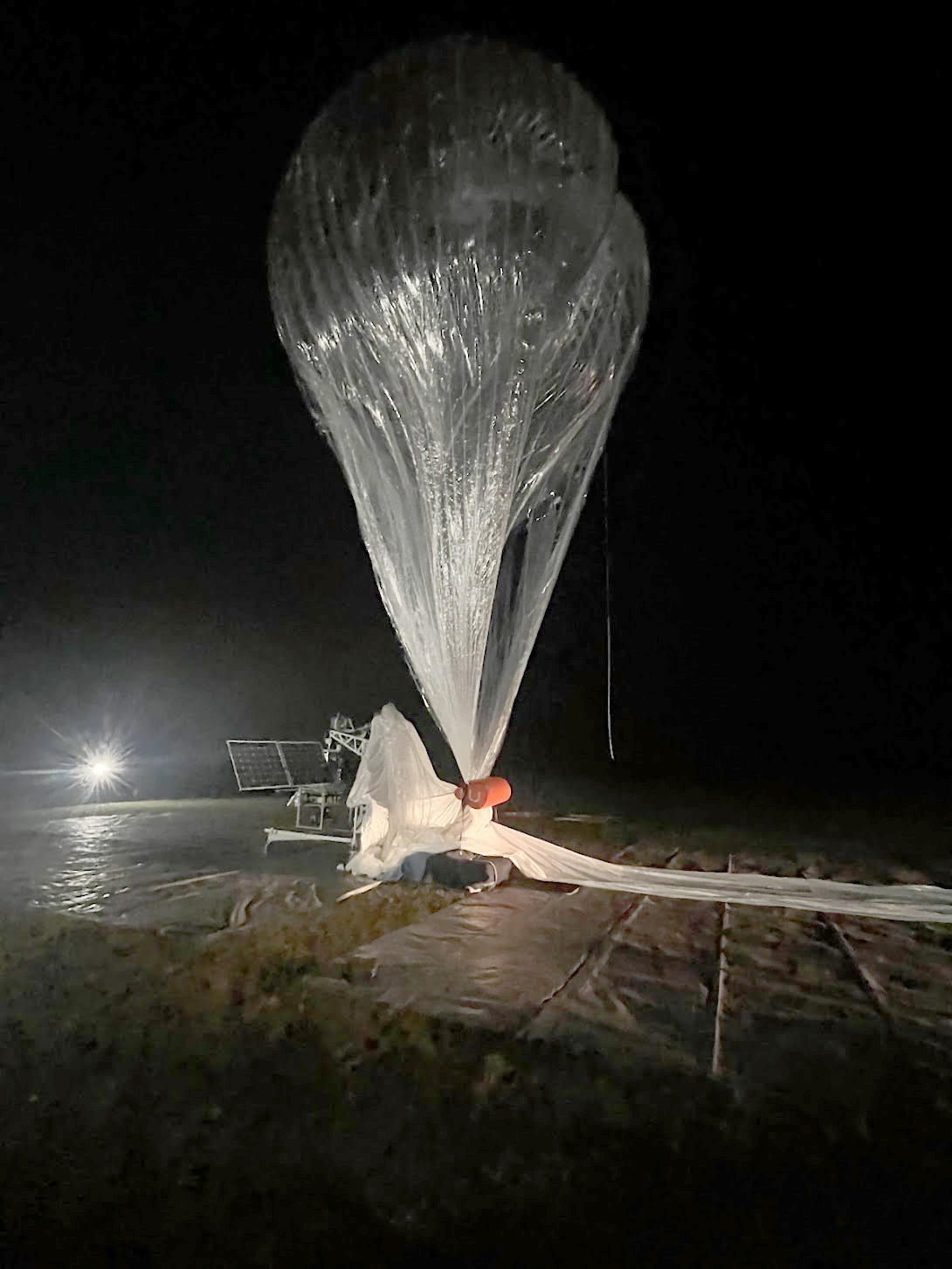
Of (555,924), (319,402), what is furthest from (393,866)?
(319,402)

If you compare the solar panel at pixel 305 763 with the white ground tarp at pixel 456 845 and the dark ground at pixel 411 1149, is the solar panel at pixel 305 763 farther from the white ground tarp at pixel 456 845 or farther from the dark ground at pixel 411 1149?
the dark ground at pixel 411 1149

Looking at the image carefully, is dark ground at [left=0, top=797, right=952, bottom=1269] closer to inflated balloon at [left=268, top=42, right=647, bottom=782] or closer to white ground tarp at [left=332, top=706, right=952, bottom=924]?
white ground tarp at [left=332, top=706, right=952, bottom=924]

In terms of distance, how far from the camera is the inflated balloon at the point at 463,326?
15.4 feet

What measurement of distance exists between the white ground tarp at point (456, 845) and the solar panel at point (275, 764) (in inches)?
80.3

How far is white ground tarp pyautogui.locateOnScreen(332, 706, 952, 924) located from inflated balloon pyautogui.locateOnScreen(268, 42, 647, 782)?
434 millimetres

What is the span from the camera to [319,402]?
5.73 meters

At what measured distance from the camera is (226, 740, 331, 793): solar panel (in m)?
8.52

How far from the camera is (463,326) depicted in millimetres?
5039

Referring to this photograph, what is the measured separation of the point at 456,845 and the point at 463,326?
324 cm

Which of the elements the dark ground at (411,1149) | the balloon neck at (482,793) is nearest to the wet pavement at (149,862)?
the balloon neck at (482,793)

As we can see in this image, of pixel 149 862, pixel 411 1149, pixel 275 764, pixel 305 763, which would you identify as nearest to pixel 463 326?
pixel 411 1149

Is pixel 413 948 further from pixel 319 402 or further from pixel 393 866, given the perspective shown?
pixel 319 402

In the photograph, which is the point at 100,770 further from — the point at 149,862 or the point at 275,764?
the point at 149,862

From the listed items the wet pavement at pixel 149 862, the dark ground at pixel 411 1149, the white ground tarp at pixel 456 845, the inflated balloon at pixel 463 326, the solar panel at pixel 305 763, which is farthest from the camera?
the solar panel at pixel 305 763
